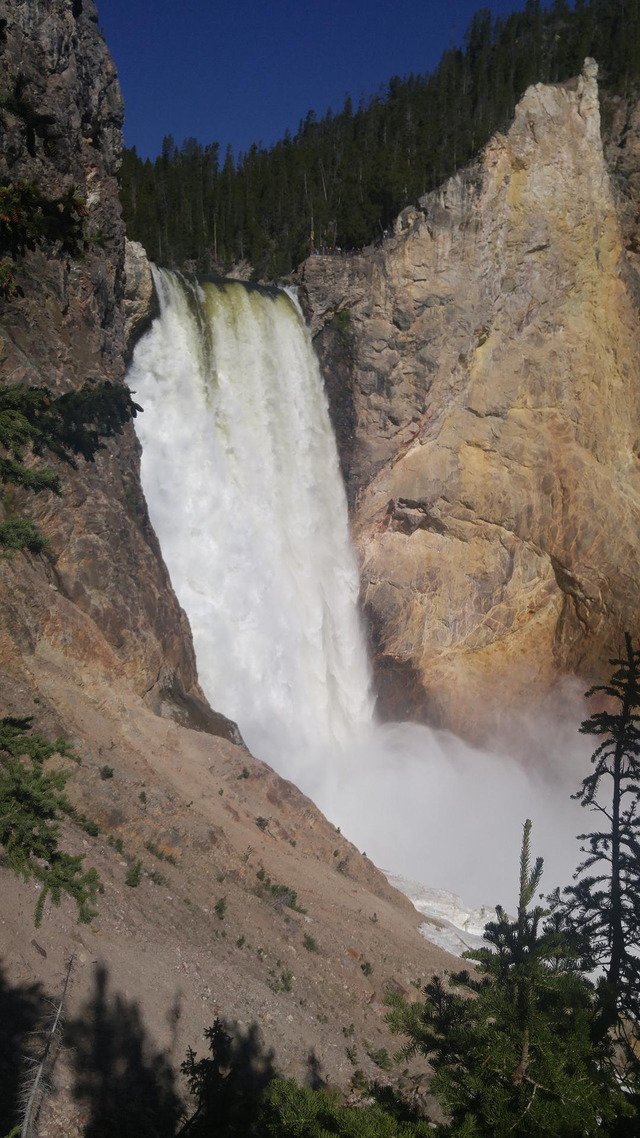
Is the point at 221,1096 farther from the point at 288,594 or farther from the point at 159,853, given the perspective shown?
the point at 288,594

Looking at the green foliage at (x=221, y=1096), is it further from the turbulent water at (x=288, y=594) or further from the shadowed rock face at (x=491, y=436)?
the shadowed rock face at (x=491, y=436)

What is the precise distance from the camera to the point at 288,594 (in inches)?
977

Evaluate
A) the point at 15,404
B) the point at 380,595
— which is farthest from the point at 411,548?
the point at 15,404

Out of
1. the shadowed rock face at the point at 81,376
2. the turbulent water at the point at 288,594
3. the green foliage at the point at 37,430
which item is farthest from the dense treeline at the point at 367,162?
the green foliage at the point at 37,430

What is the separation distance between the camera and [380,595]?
27656 mm

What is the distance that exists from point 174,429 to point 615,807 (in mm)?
16444

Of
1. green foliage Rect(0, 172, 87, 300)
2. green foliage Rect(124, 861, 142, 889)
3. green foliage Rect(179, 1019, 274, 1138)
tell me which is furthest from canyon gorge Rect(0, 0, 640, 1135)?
green foliage Rect(179, 1019, 274, 1138)

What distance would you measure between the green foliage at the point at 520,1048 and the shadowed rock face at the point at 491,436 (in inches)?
879

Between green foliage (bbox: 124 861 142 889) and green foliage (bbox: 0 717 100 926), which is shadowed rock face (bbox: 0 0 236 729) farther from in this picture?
green foliage (bbox: 0 717 100 926)

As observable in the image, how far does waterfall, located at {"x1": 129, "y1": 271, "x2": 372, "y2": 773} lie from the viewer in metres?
22.6

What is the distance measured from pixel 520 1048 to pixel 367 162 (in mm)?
40245

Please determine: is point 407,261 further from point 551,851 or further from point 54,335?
point 551,851

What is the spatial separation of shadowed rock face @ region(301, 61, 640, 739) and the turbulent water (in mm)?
1523

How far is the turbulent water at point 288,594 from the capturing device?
22.7 m
